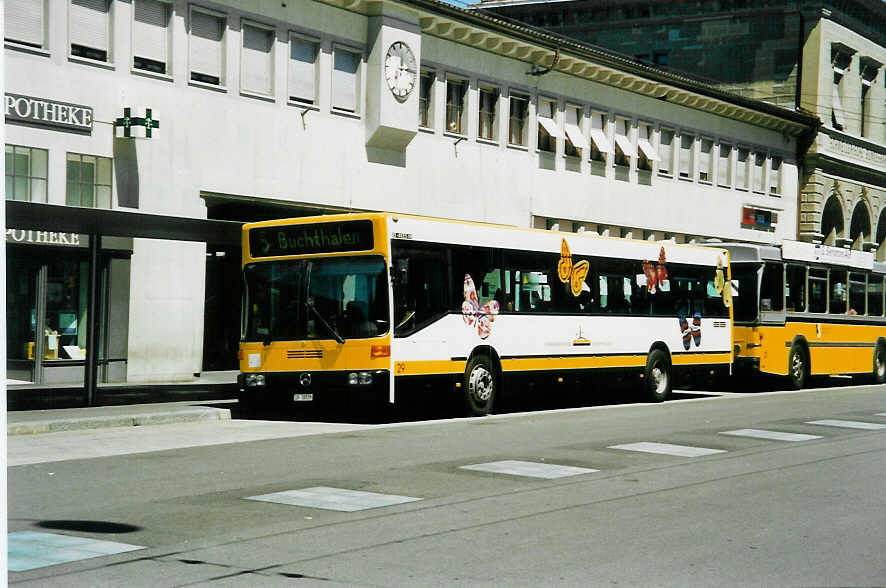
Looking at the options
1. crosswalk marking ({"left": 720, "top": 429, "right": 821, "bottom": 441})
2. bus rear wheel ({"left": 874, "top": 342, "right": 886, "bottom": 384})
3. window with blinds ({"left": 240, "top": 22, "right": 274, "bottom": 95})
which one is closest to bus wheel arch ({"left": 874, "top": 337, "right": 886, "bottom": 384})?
bus rear wheel ({"left": 874, "top": 342, "right": 886, "bottom": 384})

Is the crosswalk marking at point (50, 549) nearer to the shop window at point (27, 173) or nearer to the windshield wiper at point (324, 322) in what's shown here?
the windshield wiper at point (324, 322)

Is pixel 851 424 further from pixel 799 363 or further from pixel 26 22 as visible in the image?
pixel 26 22

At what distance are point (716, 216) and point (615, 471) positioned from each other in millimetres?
36307

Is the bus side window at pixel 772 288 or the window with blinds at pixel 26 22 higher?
the window with blinds at pixel 26 22

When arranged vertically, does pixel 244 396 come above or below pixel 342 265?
below

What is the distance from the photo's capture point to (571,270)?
885 inches

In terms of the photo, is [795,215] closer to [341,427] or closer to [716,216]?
[716,216]

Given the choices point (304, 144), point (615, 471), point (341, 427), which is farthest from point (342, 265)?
point (304, 144)

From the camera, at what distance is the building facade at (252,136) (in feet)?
80.4

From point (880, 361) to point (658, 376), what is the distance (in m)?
11.9

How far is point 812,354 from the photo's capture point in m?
30.5

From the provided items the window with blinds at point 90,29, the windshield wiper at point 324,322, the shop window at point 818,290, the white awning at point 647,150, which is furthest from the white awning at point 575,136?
the windshield wiper at point 324,322

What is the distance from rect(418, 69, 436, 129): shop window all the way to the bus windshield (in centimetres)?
1530

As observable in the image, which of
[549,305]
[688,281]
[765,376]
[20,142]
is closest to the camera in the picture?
[549,305]
